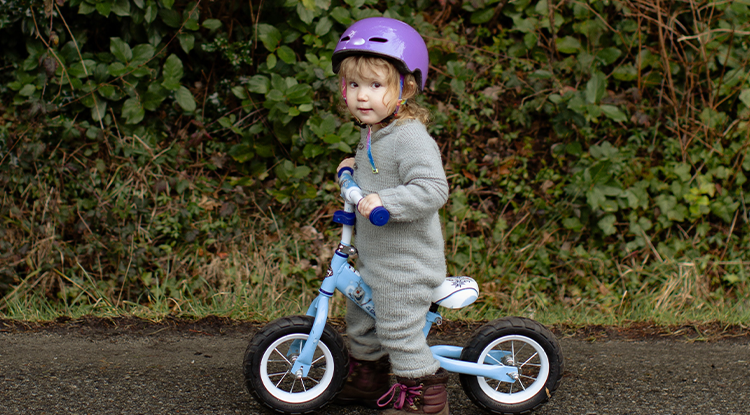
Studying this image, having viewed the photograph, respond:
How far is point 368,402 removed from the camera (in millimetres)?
2621

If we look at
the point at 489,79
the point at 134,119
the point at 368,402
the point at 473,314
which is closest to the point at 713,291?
the point at 473,314

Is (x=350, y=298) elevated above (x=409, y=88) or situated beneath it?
→ situated beneath

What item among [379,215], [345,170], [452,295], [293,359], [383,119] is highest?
[383,119]

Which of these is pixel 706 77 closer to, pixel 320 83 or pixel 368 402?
pixel 320 83

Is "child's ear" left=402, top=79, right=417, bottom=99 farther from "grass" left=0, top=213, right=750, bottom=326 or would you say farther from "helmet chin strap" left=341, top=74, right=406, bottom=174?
"grass" left=0, top=213, right=750, bottom=326

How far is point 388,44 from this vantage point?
2252mm

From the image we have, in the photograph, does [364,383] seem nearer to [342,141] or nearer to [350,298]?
[350,298]

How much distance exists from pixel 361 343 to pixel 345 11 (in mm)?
1991

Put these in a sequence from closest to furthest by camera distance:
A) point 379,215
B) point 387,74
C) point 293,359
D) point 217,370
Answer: point 379,215 < point 387,74 < point 293,359 < point 217,370

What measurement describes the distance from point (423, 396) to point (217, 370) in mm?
1017

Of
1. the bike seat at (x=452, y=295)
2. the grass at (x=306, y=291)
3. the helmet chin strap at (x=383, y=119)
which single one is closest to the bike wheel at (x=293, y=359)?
the bike seat at (x=452, y=295)

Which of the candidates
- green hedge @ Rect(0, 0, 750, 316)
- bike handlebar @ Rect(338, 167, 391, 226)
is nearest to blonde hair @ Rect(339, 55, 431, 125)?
bike handlebar @ Rect(338, 167, 391, 226)

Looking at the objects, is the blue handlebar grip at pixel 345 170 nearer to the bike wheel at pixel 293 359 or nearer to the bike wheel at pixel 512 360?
the bike wheel at pixel 293 359

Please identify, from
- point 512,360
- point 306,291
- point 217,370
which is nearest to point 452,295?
point 512,360
